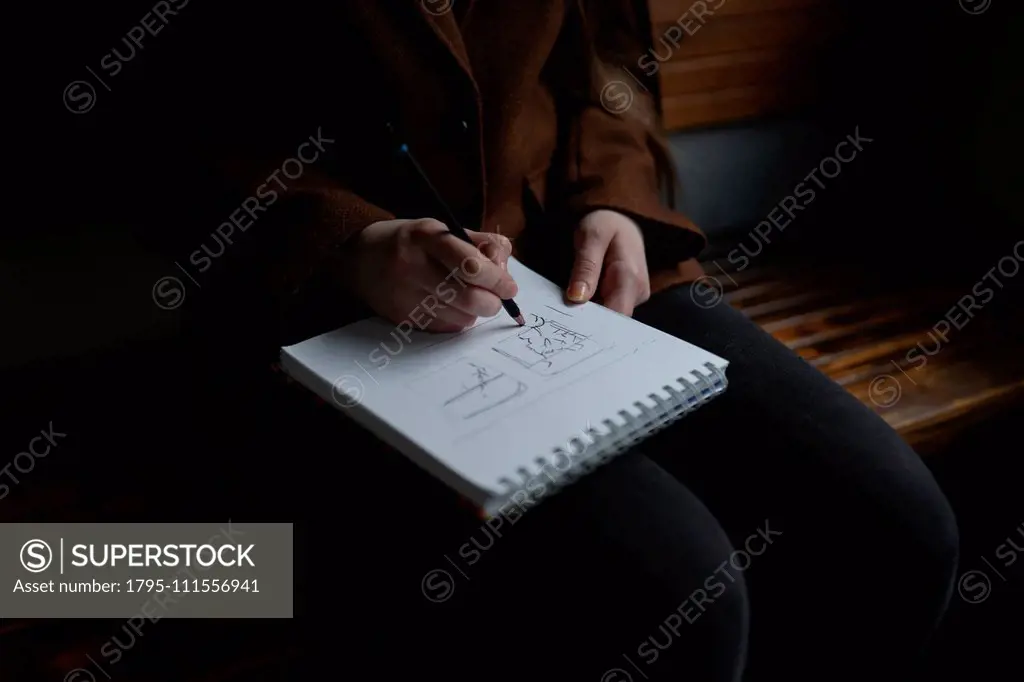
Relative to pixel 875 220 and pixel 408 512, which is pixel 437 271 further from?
pixel 875 220

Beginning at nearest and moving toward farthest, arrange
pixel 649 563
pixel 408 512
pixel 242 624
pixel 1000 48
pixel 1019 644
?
pixel 649 563
pixel 408 512
pixel 242 624
pixel 1019 644
pixel 1000 48

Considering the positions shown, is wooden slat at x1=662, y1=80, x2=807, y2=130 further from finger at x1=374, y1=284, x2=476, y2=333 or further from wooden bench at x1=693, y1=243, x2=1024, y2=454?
finger at x1=374, y1=284, x2=476, y2=333

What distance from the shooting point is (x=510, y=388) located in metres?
0.59

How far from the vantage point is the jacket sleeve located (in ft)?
2.69

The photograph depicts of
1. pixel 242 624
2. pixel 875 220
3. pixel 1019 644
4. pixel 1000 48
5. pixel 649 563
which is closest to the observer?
pixel 649 563

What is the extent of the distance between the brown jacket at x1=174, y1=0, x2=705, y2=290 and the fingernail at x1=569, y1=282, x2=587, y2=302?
5.0 inches

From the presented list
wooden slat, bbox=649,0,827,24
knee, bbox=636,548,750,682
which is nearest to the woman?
knee, bbox=636,548,750,682

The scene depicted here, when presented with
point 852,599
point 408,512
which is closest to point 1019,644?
point 852,599

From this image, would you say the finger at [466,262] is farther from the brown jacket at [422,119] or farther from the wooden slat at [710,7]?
the wooden slat at [710,7]

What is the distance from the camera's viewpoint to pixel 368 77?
2.37 ft

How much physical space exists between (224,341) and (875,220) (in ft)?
3.69

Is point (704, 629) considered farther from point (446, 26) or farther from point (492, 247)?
point (446, 26)

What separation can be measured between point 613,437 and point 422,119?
364 mm

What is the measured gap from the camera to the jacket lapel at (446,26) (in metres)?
0.68
